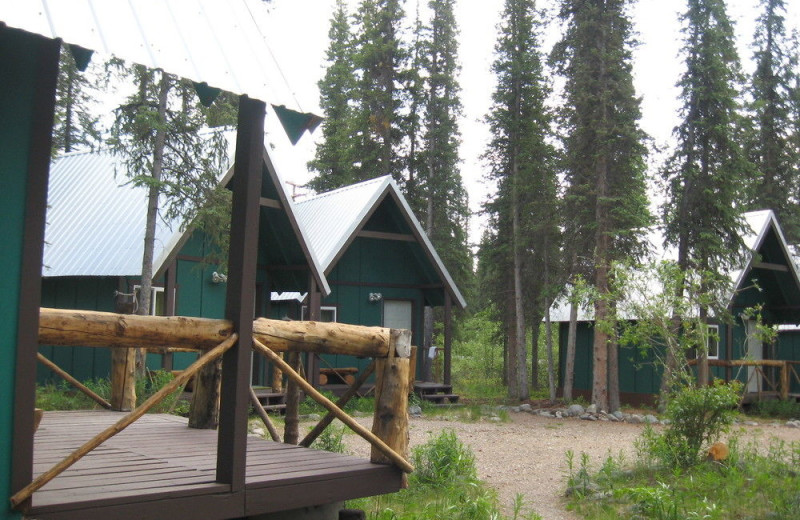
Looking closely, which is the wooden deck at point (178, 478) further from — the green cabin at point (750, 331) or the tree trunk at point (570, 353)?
the tree trunk at point (570, 353)

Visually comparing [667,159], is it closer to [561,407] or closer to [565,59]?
[565,59]

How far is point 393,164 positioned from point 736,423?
13.6 meters

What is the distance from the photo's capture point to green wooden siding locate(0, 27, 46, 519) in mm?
3775

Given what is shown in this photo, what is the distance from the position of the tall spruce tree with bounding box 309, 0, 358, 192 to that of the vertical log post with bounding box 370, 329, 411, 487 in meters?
21.6

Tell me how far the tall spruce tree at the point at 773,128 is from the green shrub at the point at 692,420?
18123 mm

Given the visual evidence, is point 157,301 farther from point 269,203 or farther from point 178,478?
point 178,478

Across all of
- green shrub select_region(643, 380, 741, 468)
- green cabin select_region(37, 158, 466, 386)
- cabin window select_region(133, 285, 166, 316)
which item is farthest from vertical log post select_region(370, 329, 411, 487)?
cabin window select_region(133, 285, 166, 316)

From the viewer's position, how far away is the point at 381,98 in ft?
84.7

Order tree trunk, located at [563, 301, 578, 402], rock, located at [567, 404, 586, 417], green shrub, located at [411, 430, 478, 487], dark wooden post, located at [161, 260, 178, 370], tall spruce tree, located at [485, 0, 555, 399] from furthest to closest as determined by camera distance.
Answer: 1. tall spruce tree, located at [485, 0, 555, 399]
2. tree trunk, located at [563, 301, 578, 402]
3. rock, located at [567, 404, 586, 417]
4. dark wooden post, located at [161, 260, 178, 370]
5. green shrub, located at [411, 430, 478, 487]

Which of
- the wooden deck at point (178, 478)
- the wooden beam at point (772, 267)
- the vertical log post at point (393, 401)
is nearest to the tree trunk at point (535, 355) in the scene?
the wooden beam at point (772, 267)

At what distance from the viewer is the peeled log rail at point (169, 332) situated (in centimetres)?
427

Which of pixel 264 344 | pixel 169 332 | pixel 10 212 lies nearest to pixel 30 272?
pixel 10 212

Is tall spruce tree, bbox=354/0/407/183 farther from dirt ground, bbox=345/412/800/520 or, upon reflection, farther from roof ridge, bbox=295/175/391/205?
dirt ground, bbox=345/412/800/520

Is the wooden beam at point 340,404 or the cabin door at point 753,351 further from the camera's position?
the cabin door at point 753,351
